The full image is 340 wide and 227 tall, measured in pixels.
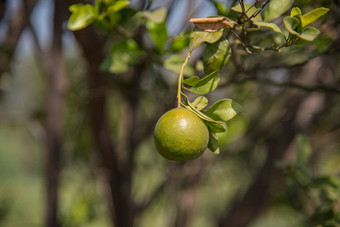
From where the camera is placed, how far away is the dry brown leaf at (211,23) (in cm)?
58

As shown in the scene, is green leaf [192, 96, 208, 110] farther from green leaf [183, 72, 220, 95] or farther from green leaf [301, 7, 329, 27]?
green leaf [301, 7, 329, 27]

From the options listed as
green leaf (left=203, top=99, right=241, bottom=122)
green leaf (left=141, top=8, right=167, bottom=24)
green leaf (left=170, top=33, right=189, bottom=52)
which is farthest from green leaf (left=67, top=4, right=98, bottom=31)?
green leaf (left=203, top=99, right=241, bottom=122)

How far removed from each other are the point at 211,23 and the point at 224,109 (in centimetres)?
16

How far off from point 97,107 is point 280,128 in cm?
95

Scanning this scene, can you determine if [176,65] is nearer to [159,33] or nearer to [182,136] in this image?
[159,33]

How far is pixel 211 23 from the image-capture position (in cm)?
59

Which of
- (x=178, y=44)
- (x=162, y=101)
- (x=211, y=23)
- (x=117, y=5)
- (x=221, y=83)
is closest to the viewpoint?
(x=211, y=23)

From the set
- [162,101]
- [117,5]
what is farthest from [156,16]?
[162,101]

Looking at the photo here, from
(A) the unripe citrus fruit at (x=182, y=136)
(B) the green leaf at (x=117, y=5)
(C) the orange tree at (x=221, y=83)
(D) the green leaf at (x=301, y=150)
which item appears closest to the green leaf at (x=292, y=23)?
(C) the orange tree at (x=221, y=83)

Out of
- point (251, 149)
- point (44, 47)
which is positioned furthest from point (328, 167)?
point (44, 47)

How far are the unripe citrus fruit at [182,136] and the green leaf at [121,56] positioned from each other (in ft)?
1.11

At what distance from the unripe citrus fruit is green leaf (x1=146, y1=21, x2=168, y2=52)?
388 millimetres

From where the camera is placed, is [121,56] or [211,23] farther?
[121,56]

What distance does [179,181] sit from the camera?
2.06m
